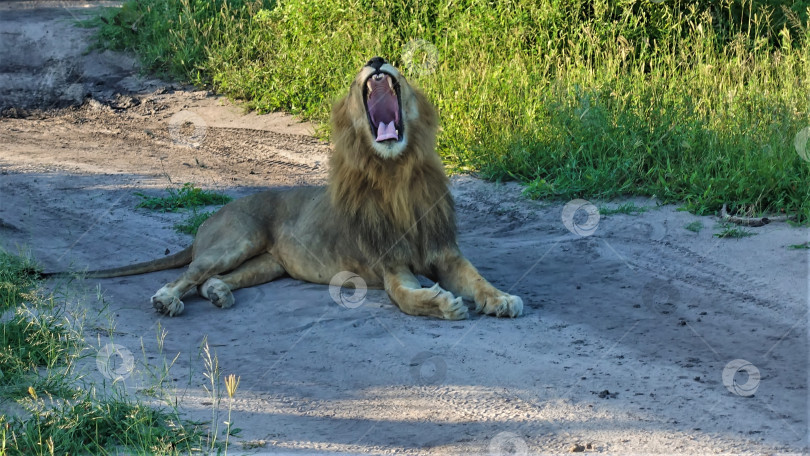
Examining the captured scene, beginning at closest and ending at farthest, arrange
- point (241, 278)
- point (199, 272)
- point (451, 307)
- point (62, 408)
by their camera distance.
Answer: point (62, 408)
point (451, 307)
point (199, 272)
point (241, 278)

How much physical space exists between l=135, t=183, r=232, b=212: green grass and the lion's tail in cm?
126

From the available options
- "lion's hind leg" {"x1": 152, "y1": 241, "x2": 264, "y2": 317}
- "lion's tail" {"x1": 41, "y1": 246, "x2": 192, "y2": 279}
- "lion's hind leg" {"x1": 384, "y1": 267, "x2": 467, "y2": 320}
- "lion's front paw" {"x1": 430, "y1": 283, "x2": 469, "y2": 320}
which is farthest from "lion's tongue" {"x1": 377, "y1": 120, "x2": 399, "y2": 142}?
"lion's tail" {"x1": 41, "y1": 246, "x2": 192, "y2": 279}

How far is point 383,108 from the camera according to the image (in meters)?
5.34

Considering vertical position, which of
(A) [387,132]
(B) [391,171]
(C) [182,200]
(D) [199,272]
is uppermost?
(A) [387,132]

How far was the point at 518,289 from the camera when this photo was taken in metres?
5.46

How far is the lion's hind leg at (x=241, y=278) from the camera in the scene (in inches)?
214

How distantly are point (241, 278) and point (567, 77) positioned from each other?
3.68m

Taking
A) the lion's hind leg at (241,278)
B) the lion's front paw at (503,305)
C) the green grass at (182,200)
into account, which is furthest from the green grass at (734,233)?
the green grass at (182,200)

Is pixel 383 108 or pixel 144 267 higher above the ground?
pixel 383 108

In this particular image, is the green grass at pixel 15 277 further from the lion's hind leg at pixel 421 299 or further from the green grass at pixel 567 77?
the green grass at pixel 567 77

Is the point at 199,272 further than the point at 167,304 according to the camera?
Yes

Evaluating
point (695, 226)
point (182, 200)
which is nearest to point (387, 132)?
point (695, 226)

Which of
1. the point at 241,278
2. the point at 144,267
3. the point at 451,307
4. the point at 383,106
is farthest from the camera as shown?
the point at 144,267

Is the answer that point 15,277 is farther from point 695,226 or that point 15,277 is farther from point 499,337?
point 695,226
